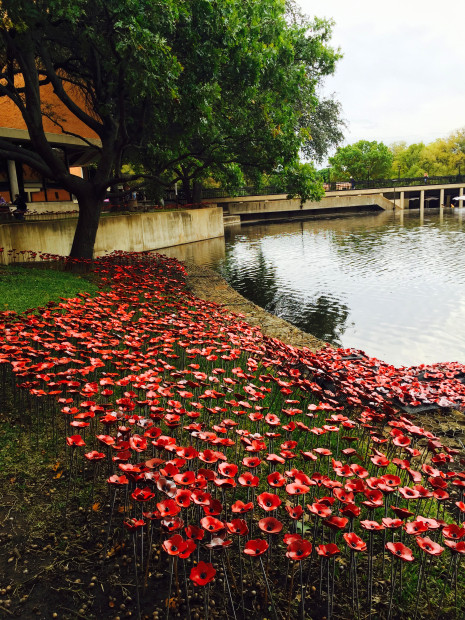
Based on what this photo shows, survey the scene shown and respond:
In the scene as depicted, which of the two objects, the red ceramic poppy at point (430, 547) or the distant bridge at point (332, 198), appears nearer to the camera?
the red ceramic poppy at point (430, 547)

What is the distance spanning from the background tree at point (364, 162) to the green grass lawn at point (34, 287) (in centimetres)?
9655

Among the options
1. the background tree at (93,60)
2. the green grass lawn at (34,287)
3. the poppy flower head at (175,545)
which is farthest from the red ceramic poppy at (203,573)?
the background tree at (93,60)

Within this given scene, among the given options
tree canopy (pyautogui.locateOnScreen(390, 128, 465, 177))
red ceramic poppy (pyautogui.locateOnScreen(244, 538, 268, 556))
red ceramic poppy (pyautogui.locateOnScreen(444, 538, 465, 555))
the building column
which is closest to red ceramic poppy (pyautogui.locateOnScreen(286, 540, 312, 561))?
red ceramic poppy (pyautogui.locateOnScreen(244, 538, 268, 556))

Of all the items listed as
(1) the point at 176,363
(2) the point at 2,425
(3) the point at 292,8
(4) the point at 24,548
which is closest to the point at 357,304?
(1) the point at 176,363

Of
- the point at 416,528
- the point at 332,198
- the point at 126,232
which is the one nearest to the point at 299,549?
the point at 416,528

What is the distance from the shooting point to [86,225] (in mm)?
14953

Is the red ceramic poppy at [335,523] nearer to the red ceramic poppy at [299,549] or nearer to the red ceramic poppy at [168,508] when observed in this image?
the red ceramic poppy at [299,549]

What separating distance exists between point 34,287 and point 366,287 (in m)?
10.4

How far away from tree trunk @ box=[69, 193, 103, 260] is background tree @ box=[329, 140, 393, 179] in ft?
306

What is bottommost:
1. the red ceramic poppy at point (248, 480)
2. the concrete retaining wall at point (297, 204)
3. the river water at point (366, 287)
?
the river water at point (366, 287)

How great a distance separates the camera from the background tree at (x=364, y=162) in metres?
97.9

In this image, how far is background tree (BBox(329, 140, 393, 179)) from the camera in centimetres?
9788

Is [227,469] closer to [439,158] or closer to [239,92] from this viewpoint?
[239,92]

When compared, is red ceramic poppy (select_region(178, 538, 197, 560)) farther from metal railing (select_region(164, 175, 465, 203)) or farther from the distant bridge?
metal railing (select_region(164, 175, 465, 203))
